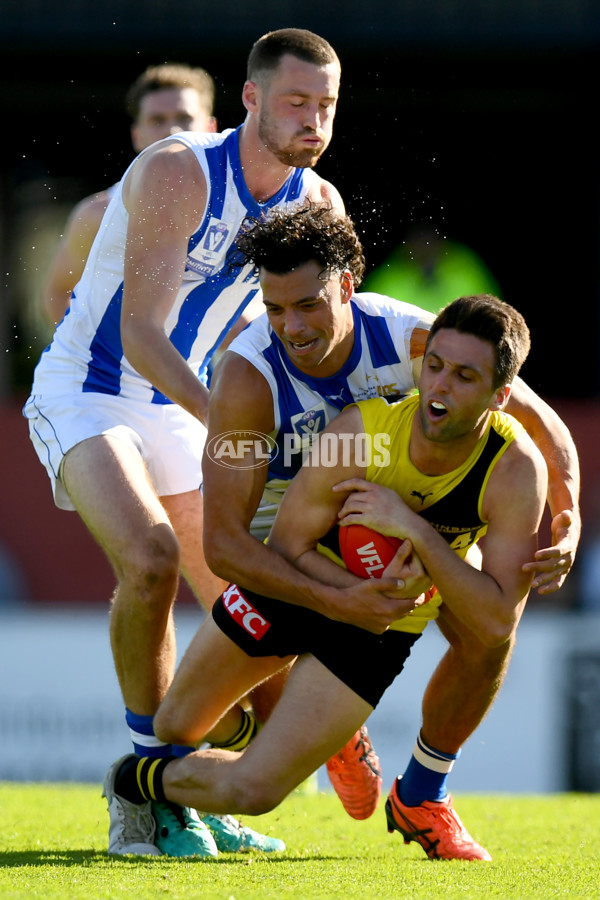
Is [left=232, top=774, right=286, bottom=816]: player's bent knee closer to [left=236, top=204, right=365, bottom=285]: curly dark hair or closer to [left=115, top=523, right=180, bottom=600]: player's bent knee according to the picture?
[left=115, top=523, right=180, bottom=600]: player's bent knee

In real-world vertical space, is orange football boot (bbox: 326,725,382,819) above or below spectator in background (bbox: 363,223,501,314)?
below

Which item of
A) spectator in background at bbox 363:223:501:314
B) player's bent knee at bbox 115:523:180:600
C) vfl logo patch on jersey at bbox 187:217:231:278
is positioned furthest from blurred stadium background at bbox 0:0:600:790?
player's bent knee at bbox 115:523:180:600

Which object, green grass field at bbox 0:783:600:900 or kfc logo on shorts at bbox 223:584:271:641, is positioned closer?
green grass field at bbox 0:783:600:900

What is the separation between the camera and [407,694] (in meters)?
8.06

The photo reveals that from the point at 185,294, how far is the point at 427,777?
6.18ft

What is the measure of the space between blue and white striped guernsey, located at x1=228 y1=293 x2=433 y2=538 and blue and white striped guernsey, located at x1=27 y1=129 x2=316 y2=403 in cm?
45

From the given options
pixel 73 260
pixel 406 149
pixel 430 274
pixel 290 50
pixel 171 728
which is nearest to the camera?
pixel 171 728

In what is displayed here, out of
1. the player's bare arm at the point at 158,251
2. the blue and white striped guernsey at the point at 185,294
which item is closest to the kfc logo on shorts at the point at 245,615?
the player's bare arm at the point at 158,251

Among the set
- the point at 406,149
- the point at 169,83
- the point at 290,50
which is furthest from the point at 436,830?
the point at 406,149

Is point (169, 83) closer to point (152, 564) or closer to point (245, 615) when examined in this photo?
point (152, 564)

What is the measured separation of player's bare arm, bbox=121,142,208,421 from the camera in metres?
4.35

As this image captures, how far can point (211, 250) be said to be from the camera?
461cm

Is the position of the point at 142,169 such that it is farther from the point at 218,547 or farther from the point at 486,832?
the point at 486,832

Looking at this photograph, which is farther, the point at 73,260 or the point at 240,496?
the point at 73,260
